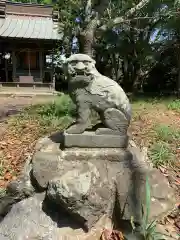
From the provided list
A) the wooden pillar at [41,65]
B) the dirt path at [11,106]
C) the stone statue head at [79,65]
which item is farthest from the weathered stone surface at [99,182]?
the wooden pillar at [41,65]

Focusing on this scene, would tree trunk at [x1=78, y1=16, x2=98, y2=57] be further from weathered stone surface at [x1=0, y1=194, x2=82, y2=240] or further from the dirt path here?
weathered stone surface at [x1=0, y1=194, x2=82, y2=240]

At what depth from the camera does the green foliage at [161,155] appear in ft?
14.4

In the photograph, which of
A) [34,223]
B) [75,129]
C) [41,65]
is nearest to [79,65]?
[75,129]

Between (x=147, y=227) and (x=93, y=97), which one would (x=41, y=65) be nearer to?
(x=93, y=97)

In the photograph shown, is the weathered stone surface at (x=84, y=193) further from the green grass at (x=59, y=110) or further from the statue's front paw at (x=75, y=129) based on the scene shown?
the green grass at (x=59, y=110)

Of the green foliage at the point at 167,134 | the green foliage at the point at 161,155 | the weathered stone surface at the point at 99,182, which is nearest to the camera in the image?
the weathered stone surface at the point at 99,182

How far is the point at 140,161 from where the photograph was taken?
338 cm

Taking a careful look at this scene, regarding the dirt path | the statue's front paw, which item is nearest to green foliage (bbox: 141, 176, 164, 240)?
the statue's front paw

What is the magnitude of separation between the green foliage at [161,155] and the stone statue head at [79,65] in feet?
6.27

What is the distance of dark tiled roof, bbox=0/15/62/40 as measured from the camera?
1497 centimetres

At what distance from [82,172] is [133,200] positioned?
2.08 ft

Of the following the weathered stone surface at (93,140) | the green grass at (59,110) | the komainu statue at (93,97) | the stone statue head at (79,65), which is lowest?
the green grass at (59,110)

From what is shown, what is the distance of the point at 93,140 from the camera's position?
11.0 ft

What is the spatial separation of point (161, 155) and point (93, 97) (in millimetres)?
1807
